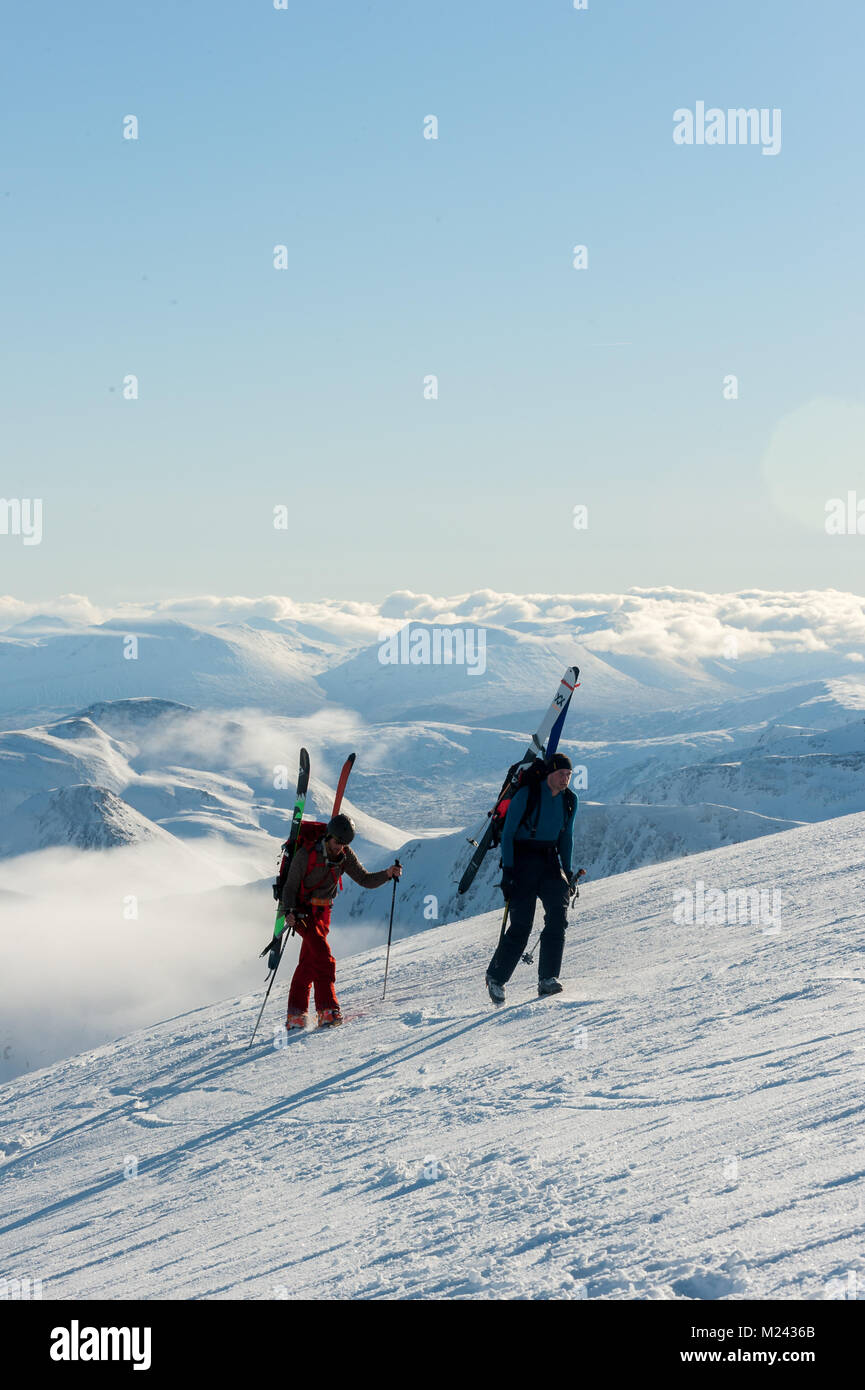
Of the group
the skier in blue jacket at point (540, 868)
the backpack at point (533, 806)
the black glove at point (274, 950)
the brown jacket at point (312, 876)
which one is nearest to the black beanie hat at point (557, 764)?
the skier in blue jacket at point (540, 868)

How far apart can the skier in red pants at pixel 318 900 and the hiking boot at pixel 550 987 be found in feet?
6.08

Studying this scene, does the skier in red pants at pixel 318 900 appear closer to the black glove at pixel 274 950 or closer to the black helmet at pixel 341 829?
the black helmet at pixel 341 829

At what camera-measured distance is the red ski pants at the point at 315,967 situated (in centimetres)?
1106

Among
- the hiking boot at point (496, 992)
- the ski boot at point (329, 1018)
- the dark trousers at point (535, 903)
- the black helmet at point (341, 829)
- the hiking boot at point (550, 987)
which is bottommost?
the ski boot at point (329, 1018)

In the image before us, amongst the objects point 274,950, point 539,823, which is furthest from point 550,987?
point 274,950

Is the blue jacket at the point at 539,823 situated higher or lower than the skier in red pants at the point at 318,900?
higher

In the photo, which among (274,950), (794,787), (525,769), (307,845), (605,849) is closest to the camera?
(525,769)

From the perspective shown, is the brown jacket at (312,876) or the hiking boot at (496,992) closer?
the hiking boot at (496,992)

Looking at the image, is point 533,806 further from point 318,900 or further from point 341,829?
point 318,900

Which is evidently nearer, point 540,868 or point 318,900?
point 540,868

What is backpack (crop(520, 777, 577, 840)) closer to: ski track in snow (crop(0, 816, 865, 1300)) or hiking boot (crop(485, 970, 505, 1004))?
hiking boot (crop(485, 970, 505, 1004))

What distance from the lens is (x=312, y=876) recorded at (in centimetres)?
1096

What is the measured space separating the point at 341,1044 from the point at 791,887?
6.27 metres

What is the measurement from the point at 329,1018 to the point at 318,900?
4.56ft
